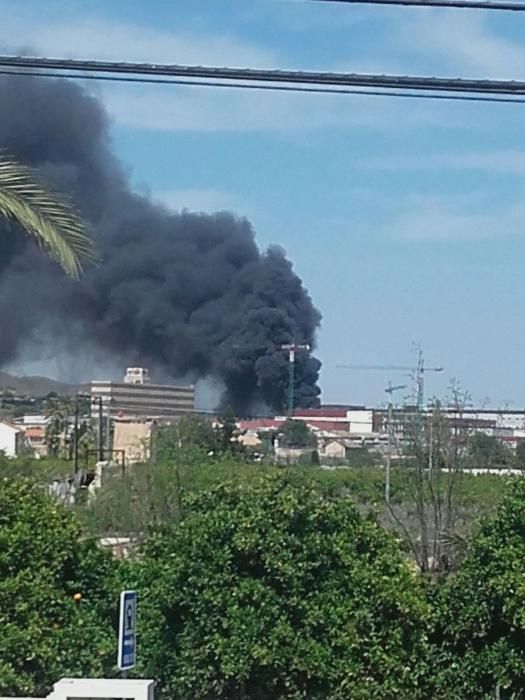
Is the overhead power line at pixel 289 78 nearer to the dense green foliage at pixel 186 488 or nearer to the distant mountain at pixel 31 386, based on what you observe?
the dense green foliage at pixel 186 488

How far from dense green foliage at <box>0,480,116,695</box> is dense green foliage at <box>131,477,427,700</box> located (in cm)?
45

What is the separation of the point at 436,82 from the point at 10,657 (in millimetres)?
5624

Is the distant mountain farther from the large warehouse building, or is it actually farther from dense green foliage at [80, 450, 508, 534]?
dense green foliage at [80, 450, 508, 534]

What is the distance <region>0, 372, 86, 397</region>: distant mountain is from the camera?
177 ft

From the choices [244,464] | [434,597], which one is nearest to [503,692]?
[434,597]

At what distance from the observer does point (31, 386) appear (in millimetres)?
57219

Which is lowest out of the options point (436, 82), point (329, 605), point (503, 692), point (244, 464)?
point (503, 692)

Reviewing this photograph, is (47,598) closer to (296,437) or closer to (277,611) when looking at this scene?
(277,611)

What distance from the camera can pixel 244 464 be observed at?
19844mm

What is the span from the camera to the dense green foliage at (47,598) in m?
10.2

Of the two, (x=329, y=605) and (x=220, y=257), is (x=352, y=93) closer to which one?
(x=329, y=605)

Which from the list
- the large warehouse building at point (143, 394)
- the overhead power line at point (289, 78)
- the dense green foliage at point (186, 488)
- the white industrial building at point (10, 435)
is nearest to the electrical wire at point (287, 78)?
the overhead power line at point (289, 78)

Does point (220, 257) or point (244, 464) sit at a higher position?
point (220, 257)

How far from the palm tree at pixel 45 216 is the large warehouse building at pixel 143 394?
3877 cm
